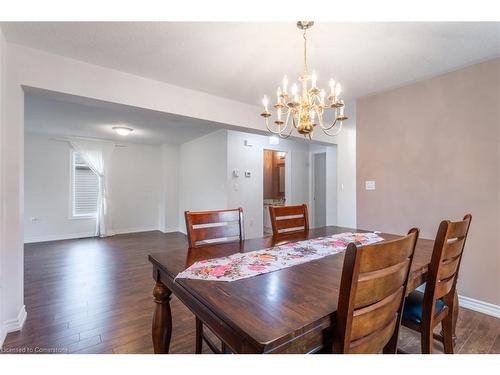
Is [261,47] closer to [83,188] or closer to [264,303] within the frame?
[264,303]

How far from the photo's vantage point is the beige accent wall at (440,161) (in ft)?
7.25

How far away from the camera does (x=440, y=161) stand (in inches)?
98.8

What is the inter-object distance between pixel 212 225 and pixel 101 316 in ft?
4.37

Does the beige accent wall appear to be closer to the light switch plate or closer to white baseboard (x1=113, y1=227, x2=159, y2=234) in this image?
the light switch plate

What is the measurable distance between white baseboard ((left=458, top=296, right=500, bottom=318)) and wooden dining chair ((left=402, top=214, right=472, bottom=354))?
118 centimetres

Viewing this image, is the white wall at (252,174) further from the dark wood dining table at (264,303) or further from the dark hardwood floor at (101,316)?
the dark wood dining table at (264,303)

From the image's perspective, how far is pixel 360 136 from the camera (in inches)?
126

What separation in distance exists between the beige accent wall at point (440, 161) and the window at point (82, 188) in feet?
18.5

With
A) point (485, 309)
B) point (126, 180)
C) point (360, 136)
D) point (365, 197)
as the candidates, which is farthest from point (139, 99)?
point (126, 180)

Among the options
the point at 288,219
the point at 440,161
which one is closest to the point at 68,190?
the point at 288,219

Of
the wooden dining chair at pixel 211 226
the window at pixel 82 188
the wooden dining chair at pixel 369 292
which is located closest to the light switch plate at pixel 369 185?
the wooden dining chair at pixel 211 226

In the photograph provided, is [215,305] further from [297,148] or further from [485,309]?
[297,148]

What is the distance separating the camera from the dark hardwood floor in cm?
174
